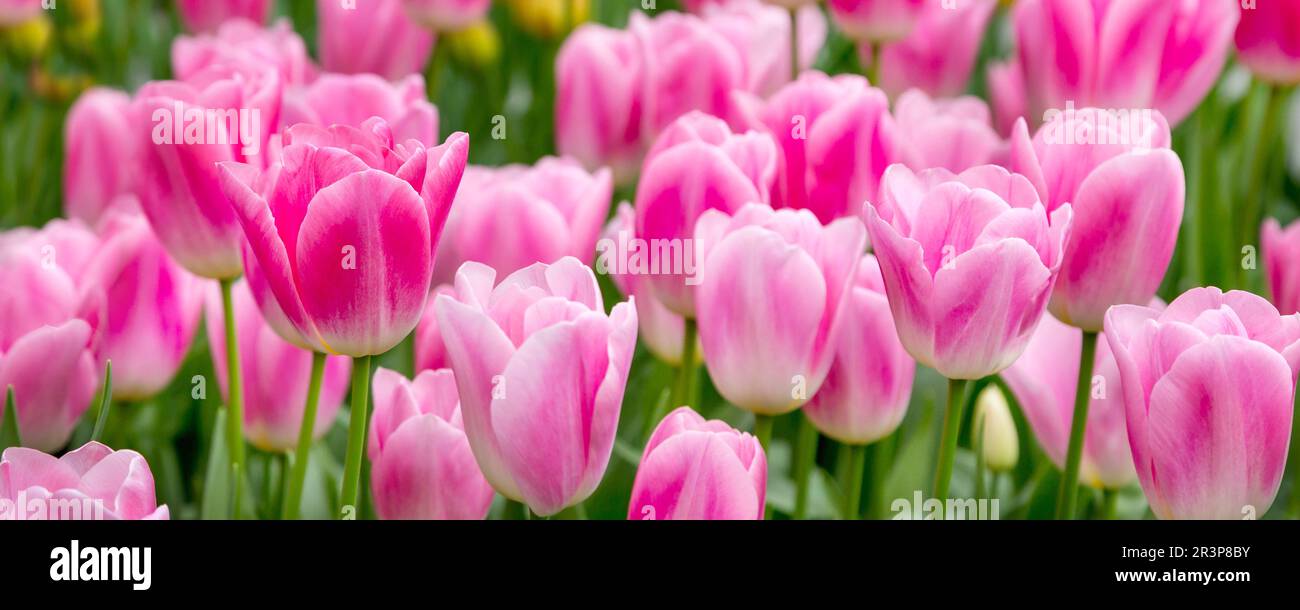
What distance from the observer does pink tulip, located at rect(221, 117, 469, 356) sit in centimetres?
62

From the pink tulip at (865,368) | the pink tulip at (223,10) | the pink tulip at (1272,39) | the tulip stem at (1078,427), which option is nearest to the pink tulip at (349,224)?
the pink tulip at (865,368)

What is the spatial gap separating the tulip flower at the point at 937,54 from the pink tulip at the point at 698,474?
65cm

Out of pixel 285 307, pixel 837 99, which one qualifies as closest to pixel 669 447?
pixel 285 307

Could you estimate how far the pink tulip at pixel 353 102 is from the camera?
90cm

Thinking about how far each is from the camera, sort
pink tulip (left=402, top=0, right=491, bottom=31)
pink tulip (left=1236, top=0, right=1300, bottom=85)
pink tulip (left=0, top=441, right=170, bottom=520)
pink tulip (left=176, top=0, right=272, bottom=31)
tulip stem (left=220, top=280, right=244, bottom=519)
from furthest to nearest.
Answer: pink tulip (left=176, top=0, right=272, bottom=31) → pink tulip (left=402, top=0, right=491, bottom=31) → pink tulip (left=1236, top=0, right=1300, bottom=85) → tulip stem (left=220, top=280, right=244, bottom=519) → pink tulip (left=0, top=441, right=170, bottom=520)

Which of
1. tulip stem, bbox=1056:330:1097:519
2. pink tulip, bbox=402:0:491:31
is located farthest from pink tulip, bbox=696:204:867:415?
pink tulip, bbox=402:0:491:31

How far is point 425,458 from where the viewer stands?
0.71m

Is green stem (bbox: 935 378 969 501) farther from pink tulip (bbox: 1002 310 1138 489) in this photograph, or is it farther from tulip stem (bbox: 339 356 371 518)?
tulip stem (bbox: 339 356 371 518)

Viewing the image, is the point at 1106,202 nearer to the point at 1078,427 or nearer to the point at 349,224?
the point at 1078,427

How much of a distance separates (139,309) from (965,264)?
0.50 metres

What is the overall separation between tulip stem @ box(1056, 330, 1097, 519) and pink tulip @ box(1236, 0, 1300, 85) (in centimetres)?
32

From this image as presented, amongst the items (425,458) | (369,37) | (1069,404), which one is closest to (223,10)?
(369,37)
